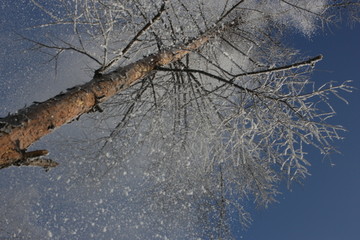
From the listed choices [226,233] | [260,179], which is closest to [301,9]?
[260,179]

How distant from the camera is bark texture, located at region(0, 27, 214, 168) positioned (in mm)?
1783

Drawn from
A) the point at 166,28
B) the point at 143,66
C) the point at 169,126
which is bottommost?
the point at 169,126

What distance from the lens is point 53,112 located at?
2.16 meters

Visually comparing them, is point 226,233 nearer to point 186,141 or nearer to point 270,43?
point 186,141

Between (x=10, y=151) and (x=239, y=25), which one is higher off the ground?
(x=239, y=25)

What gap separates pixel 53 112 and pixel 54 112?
0.03ft

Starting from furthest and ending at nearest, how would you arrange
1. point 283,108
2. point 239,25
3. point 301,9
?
1. point 239,25
2. point 301,9
3. point 283,108

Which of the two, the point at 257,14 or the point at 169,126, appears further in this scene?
the point at 257,14

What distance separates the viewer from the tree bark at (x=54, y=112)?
5.85 feet

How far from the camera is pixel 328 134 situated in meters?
3.21

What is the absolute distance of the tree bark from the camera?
1.78 meters

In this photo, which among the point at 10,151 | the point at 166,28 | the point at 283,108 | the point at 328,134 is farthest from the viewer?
the point at 166,28

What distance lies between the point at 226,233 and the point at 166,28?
10.7 feet

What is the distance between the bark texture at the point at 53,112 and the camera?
1.78 meters
